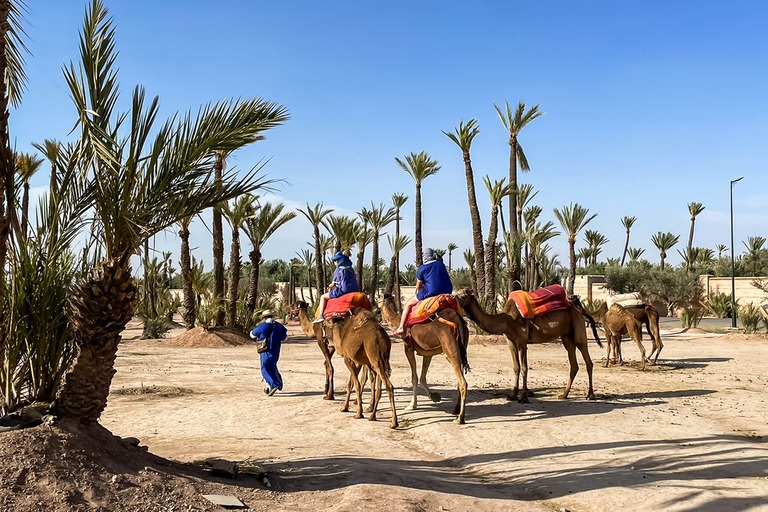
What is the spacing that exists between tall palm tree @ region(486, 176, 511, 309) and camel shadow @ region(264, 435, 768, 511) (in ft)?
53.4

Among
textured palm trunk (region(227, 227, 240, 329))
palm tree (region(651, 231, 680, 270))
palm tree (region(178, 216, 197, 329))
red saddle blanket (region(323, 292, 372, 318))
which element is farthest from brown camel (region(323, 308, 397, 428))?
palm tree (region(651, 231, 680, 270))

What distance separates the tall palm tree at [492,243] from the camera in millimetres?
24656

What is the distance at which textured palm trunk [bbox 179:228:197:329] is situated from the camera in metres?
23.0

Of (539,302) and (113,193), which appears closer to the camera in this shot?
(113,193)

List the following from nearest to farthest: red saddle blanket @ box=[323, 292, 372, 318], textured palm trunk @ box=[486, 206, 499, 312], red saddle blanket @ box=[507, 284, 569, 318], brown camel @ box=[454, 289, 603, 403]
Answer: red saddle blanket @ box=[323, 292, 372, 318] < brown camel @ box=[454, 289, 603, 403] < red saddle blanket @ box=[507, 284, 569, 318] < textured palm trunk @ box=[486, 206, 499, 312]

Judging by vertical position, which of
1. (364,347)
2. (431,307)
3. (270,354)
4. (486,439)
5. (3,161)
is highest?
(3,161)

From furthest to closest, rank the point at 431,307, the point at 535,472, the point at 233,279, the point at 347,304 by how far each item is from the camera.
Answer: the point at 233,279 → the point at 347,304 → the point at 431,307 → the point at 535,472

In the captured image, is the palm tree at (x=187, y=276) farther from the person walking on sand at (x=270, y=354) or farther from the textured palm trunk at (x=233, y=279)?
the person walking on sand at (x=270, y=354)

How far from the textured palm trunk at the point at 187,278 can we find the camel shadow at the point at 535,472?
18062 millimetres

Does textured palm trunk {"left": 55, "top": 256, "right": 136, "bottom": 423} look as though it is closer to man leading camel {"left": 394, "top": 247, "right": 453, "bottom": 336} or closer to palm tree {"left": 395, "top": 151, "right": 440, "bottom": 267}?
man leading camel {"left": 394, "top": 247, "right": 453, "bottom": 336}

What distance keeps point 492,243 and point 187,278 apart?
12.3 meters

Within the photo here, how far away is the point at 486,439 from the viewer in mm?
7645

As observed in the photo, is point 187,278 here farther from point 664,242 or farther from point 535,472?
point 664,242

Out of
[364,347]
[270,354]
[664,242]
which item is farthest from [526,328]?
[664,242]
